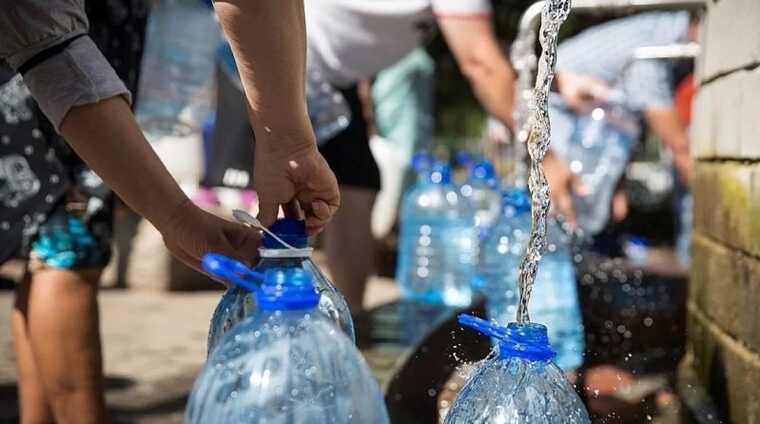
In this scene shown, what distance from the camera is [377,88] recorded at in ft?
26.1

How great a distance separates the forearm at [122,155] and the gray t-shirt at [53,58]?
2cm

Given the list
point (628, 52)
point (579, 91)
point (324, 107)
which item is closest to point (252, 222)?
point (324, 107)

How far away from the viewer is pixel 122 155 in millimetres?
1509

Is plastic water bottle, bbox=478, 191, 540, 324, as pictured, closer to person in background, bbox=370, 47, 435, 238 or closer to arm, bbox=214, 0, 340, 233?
arm, bbox=214, 0, 340, 233

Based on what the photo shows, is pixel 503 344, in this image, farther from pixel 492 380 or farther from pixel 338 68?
pixel 338 68

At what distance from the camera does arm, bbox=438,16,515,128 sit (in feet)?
11.5

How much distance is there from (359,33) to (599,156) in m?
2.03

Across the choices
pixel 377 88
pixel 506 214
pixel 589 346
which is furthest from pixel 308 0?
pixel 377 88

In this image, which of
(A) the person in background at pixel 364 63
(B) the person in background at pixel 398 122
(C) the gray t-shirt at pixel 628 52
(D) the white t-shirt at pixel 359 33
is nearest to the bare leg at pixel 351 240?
(A) the person in background at pixel 364 63

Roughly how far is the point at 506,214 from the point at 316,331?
2062 millimetres

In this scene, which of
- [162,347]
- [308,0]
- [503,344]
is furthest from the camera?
[162,347]

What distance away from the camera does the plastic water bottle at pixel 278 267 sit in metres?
1.50

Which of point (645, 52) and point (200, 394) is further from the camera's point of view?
point (645, 52)

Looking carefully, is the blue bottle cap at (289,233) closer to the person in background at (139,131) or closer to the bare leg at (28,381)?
the person in background at (139,131)
